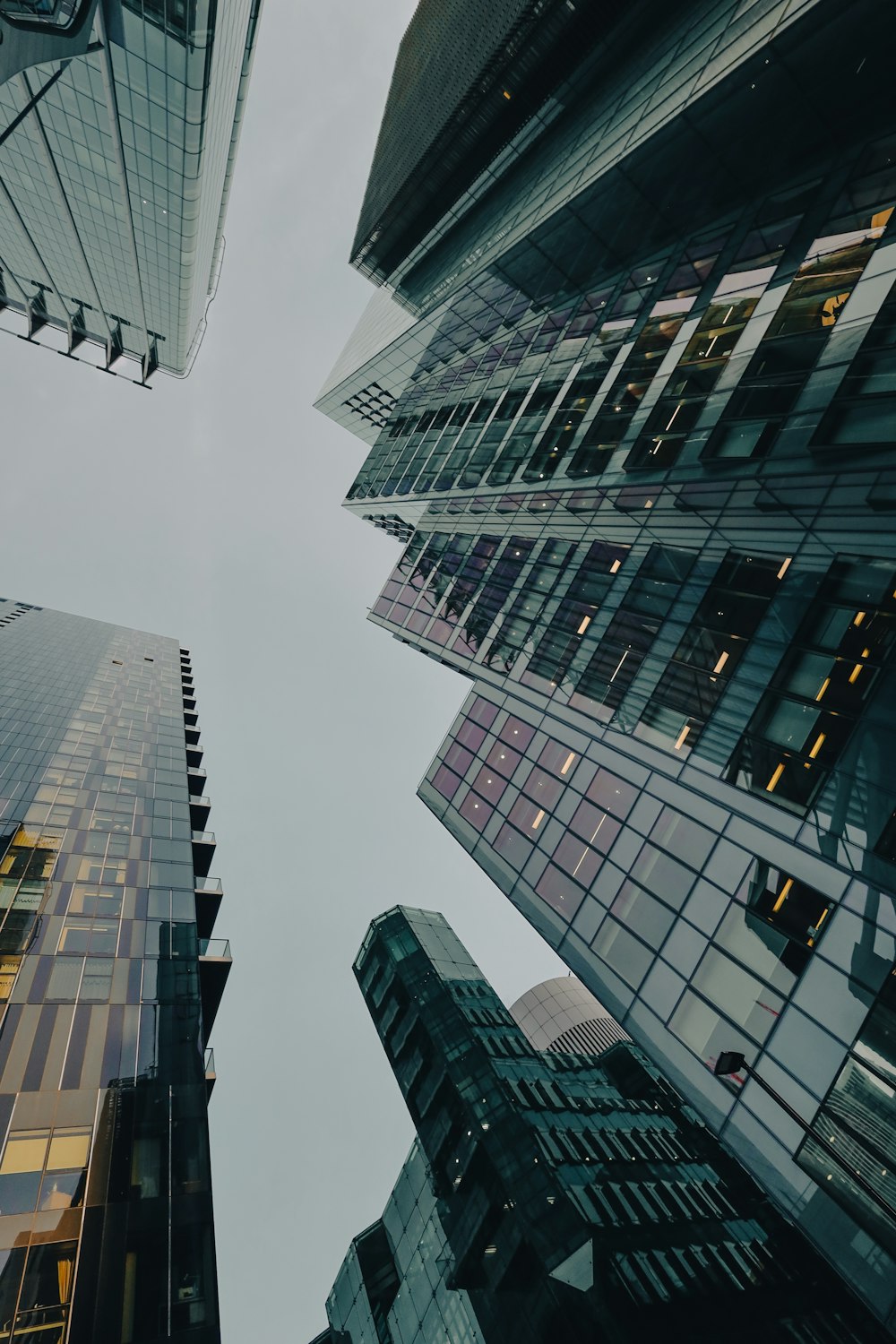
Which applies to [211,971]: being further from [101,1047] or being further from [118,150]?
Answer: [118,150]

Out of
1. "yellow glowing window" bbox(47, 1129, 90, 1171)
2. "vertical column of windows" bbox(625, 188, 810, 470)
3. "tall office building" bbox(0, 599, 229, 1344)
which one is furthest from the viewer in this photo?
"vertical column of windows" bbox(625, 188, 810, 470)

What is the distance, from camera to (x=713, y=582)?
20.6 m

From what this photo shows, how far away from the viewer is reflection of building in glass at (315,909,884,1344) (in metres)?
28.3

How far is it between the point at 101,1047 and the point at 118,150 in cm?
4229

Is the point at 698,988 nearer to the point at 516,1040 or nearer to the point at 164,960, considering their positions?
the point at 164,960

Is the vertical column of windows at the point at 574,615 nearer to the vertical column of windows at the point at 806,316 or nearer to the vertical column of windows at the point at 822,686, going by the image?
the vertical column of windows at the point at 806,316

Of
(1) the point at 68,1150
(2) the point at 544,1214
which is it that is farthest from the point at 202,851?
(2) the point at 544,1214

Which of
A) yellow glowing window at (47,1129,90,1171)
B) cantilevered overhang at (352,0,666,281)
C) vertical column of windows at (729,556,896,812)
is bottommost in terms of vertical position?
yellow glowing window at (47,1129,90,1171)

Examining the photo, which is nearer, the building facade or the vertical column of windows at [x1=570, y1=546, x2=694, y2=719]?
the vertical column of windows at [x1=570, y1=546, x2=694, y2=719]

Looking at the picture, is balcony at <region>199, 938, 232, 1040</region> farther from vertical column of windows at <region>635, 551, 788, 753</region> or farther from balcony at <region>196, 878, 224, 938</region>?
vertical column of windows at <region>635, 551, 788, 753</region>

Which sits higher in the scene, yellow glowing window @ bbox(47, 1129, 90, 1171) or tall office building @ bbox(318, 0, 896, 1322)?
tall office building @ bbox(318, 0, 896, 1322)

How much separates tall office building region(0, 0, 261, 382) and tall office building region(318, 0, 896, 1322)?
16525 millimetres

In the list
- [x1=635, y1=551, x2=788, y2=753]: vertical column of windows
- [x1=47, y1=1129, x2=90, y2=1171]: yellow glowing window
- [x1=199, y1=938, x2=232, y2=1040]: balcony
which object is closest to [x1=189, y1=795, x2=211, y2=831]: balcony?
[x1=199, y1=938, x2=232, y2=1040]: balcony

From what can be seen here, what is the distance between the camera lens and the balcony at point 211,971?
2758cm
